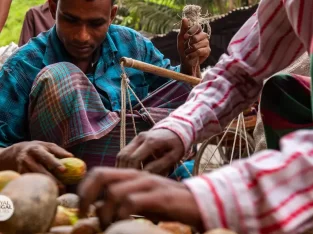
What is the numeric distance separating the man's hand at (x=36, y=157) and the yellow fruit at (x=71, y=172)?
1 cm

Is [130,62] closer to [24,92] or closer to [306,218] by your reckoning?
Result: [24,92]

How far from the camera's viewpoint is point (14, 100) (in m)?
2.96

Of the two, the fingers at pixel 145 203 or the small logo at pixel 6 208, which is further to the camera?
the small logo at pixel 6 208

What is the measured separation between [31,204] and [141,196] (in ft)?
1.52

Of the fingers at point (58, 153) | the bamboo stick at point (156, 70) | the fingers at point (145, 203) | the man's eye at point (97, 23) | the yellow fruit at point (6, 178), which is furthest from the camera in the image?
the man's eye at point (97, 23)

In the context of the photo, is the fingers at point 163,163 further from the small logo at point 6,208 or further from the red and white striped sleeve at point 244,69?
the small logo at point 6,208

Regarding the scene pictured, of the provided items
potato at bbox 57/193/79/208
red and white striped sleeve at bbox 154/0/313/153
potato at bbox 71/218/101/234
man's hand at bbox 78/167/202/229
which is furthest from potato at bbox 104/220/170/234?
red and white striped sleeve at bbox 154/0/313/153

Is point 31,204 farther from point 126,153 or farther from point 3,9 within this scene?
point 3,9

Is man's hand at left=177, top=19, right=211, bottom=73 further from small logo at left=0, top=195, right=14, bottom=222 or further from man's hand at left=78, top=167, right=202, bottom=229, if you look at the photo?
man's hand at left=78, top=167, right=202, bottom=229

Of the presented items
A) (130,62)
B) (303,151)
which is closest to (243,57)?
(130,62)

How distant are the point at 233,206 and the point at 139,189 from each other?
160 mm

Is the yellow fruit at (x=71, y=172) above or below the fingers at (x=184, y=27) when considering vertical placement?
below

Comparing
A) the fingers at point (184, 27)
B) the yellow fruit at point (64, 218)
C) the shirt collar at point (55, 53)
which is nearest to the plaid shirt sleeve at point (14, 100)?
the shirt collar at point (55, 53)

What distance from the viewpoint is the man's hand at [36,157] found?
2.02 metres
